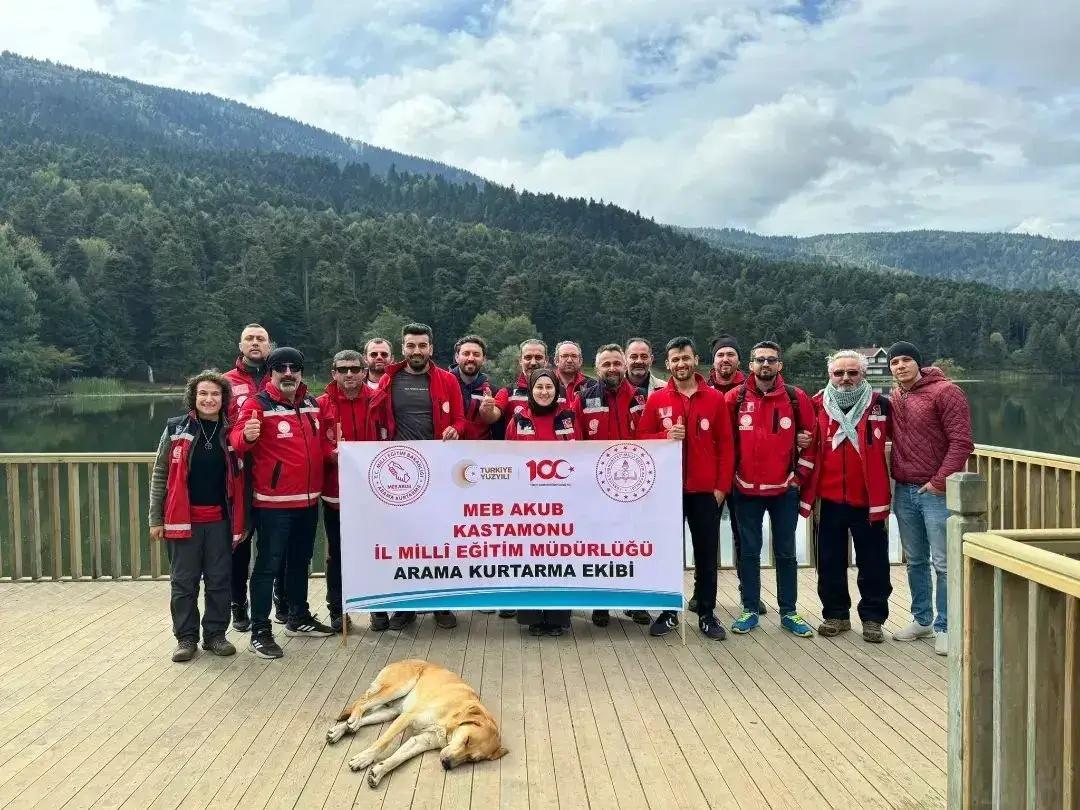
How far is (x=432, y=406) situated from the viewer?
14.9ft

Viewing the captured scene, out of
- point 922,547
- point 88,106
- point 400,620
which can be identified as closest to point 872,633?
point 922,547

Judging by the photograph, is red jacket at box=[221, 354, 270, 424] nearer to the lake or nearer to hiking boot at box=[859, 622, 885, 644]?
hiking boot at box=[859, 622, 885, 644]

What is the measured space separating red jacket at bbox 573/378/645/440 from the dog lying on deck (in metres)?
1.78

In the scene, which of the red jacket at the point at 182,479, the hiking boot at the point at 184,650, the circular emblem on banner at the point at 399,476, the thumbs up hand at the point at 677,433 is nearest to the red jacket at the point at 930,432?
the thumbs up hand at the point at 677,433

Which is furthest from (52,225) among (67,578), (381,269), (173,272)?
(67,578)

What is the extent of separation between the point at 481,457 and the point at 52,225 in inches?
2944

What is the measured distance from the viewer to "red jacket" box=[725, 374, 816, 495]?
14.3 ft

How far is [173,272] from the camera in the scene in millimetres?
58219

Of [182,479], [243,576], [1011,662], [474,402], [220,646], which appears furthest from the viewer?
[474,402]

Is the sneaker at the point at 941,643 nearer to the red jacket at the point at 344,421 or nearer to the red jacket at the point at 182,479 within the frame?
the red jacket at the point at 344,421

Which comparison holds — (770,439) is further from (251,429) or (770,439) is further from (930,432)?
(251,429)

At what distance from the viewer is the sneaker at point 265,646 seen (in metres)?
4.09

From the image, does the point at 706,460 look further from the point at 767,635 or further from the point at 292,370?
the point at 292,370

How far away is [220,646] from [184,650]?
0.17 m
